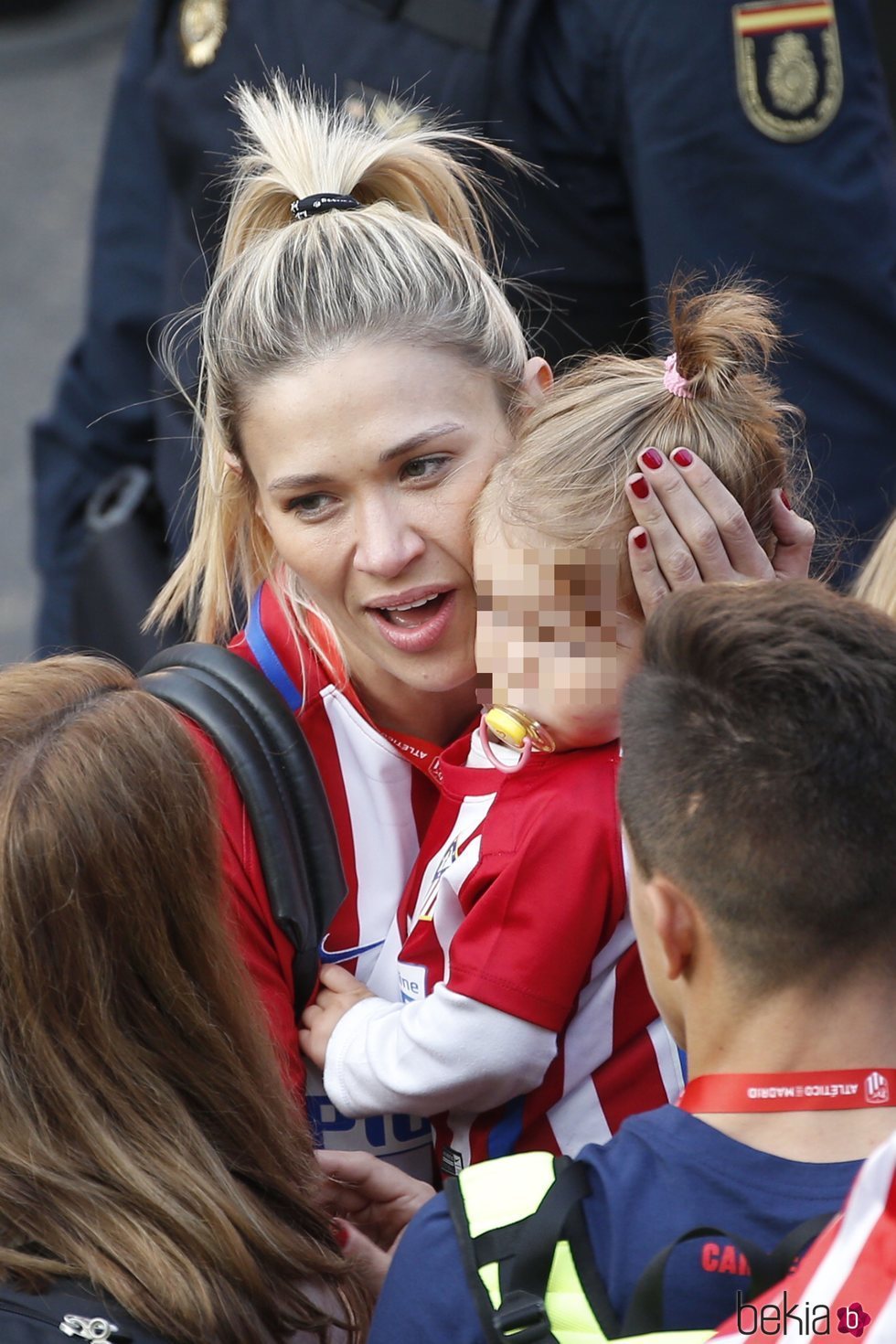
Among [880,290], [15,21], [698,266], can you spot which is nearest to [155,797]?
[698,266]

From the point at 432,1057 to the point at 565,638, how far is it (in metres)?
0.46

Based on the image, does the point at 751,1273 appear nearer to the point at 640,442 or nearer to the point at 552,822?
the point at 552,822

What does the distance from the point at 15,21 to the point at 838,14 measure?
7.29 m

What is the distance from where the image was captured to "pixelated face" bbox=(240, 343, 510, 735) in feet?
6.13

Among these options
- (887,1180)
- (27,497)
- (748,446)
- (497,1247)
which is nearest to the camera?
(887,1180)

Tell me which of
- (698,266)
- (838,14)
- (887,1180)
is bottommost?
(887,1180)

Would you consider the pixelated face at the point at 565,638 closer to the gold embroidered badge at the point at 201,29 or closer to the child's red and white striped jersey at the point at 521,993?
the child's red and white striped jersey at the point at 521,993

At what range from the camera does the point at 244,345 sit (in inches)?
77.3

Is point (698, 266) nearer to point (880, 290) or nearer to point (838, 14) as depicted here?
point (880, 290)

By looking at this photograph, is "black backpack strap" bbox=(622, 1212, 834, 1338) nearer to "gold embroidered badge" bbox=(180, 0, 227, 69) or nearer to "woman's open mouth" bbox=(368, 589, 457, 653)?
"woman's open mouth" bbox=(368, 589, 457, 653)

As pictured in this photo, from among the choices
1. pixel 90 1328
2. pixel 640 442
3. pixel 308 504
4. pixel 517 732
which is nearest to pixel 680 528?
pixel 640 442

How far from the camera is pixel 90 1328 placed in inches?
50.2

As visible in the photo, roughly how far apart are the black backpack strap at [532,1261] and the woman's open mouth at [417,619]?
0.81 metres

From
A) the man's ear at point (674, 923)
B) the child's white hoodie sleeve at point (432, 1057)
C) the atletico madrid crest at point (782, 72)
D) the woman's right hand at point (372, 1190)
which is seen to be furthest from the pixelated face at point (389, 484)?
the atletico madrid crest at point (782, 72)
